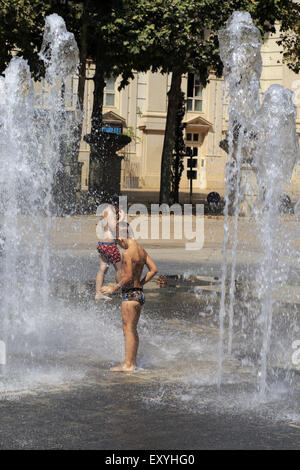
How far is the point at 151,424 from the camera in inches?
225

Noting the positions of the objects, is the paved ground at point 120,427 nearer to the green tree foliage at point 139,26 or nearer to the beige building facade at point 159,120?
the green tree foliage at point 139,26

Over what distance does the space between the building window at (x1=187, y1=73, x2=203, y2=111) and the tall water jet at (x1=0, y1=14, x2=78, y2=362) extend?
55.3ft

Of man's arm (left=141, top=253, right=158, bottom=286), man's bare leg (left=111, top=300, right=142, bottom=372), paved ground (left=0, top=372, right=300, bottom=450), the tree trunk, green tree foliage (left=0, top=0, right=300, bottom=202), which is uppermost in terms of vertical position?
green tree foliage (left=0, top=0, right=300, bottom=202)

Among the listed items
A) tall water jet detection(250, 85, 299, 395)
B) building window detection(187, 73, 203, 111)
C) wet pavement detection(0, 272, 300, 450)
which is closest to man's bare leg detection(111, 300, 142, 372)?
wet pavement detection(0, 272, 300, 450)

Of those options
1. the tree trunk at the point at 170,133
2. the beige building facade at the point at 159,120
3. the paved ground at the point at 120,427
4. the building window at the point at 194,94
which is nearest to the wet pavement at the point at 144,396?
the paved ground at the point at 120,427

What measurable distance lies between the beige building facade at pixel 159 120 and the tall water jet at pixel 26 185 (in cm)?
1315

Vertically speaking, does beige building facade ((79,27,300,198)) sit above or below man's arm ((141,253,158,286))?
above

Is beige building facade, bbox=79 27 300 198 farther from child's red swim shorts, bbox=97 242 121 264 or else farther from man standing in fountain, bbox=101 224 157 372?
man standing in fountain, bbox=101 224 157 372

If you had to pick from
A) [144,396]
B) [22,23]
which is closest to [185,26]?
[22,23]

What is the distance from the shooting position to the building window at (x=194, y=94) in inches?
1973

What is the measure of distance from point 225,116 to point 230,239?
31.5 m

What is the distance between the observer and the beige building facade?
156ft
